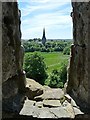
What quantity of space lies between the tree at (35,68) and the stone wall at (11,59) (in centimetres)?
779

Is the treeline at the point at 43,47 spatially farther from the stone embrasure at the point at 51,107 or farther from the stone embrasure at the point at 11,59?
the stone embrasure at the point at 11,59

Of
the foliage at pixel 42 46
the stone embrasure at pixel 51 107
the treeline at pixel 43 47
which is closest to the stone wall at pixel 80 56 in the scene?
the stone embrasure at pixel 51 107

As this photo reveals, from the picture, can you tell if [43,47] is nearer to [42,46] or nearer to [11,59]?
[42,46]

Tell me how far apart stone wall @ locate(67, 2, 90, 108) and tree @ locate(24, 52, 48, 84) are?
300 inches

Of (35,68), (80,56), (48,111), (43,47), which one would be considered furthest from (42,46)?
(48,111)

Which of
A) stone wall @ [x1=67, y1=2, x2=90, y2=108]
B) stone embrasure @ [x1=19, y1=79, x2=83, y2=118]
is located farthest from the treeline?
stone wall @ [x1=67, y1=2, x2=90, y2=108]

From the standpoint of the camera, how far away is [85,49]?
5.82 metres

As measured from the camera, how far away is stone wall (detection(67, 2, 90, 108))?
5672 millimetres

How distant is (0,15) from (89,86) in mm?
2258

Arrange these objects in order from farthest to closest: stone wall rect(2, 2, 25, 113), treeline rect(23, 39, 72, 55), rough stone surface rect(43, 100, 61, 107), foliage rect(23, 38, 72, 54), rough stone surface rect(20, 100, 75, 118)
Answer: foliage rect(23, 38, 72, 54) < treeline rect(23, 39, 72, 55) < rough stone surface rect(43, 100, 61, 107) < rough stone surface rect(20, 100, 75, 118) < stone wall rect(2, 2, 25, 113)

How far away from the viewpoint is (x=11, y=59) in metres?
5.84

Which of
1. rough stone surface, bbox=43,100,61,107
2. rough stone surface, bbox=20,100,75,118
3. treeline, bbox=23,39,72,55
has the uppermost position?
treeline, bbox=23,39,72,55

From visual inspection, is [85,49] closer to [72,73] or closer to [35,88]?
[72,73]

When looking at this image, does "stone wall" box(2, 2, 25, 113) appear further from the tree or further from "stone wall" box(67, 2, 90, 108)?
the tree
